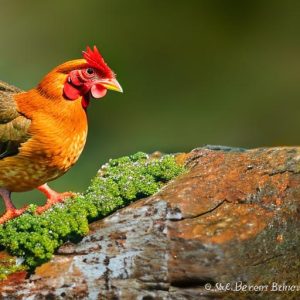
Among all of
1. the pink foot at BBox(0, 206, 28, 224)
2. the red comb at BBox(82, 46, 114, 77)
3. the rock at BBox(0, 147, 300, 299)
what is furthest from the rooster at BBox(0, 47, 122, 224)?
the rock at BBox(0, 147, 300, 299)

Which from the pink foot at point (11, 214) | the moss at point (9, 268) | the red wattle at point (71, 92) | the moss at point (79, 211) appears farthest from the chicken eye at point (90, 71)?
the moss at point (9, 268)

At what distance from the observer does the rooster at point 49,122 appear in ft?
12.8

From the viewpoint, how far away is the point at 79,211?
387cm

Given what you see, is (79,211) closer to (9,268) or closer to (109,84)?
(9,268)

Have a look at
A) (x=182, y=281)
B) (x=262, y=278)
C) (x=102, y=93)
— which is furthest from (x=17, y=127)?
(x=262, y=278)

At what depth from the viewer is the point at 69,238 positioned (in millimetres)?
3840

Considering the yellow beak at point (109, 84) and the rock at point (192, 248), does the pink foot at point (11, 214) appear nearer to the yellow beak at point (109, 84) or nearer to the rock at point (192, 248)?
the rock at point (192, 248)

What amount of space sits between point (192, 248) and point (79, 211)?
0.64m

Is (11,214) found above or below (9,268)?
above

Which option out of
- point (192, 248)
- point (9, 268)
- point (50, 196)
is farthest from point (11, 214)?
point (192, 248)

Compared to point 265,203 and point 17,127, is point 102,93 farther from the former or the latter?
point 265,203

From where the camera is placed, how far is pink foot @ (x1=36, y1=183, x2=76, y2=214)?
13.5 ft

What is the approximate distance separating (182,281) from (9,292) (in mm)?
890

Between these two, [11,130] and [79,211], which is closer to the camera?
[79,211]
